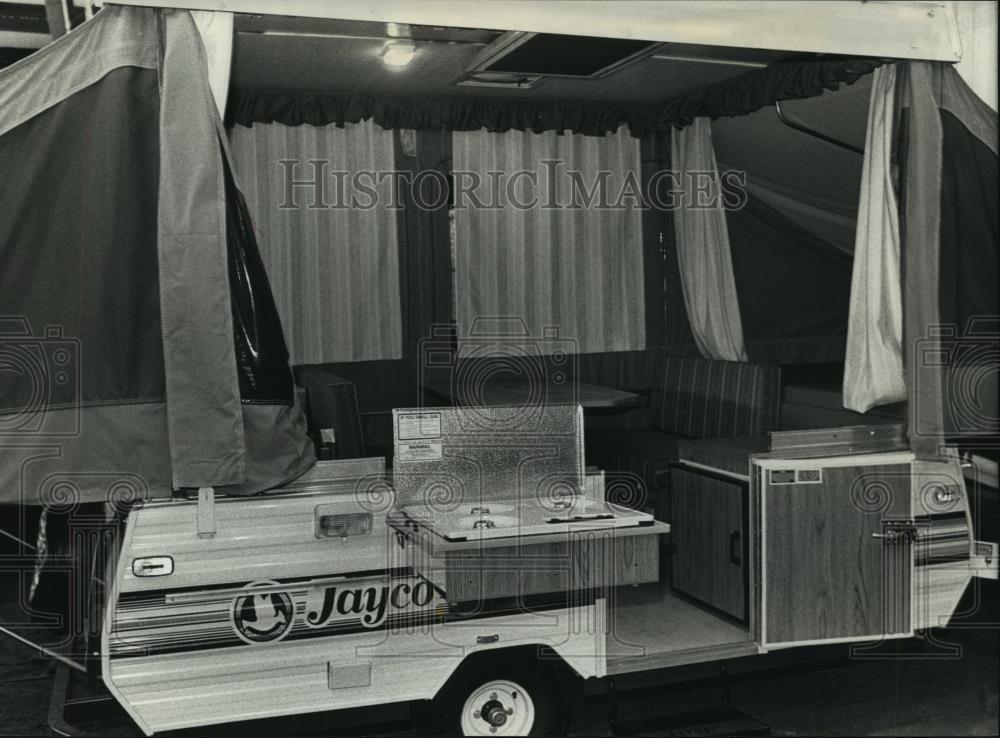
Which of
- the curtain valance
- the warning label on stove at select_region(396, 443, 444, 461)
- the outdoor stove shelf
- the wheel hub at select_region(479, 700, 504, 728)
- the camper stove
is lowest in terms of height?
the wheel hub at select_region(479, 700, 504, 728)

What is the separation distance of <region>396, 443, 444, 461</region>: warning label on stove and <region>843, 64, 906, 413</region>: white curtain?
165 centimetres

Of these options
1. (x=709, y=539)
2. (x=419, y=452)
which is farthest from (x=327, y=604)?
A: (x=709, y=539)

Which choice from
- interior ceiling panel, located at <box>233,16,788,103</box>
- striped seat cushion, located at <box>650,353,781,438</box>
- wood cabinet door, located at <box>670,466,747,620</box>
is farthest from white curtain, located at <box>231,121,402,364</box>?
wood cabinet door, located at <box>670,466,747,620</box>

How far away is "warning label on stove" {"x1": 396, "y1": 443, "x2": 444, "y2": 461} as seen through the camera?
361cm

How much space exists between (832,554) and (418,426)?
1576 mm

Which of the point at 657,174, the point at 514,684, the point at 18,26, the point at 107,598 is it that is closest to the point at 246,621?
the point at 107,598

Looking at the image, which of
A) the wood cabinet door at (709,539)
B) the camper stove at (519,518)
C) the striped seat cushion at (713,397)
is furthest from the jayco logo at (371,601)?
the striped seat cushion at (713,397)

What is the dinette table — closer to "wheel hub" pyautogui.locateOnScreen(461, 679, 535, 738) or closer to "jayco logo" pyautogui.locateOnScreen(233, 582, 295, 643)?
"wheel hub" pyautogui.locateOnScreen(461, 679, 535, 738)

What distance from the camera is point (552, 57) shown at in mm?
4754

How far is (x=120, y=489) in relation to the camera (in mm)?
3225

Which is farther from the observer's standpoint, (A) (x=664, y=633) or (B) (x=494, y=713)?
(A) (x=664, y=633)

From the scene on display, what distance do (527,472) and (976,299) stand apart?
6.13 ft

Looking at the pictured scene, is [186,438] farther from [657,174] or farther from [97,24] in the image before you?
[657,174]

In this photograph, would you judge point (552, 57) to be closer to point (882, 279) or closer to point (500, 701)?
point (882, 279)
